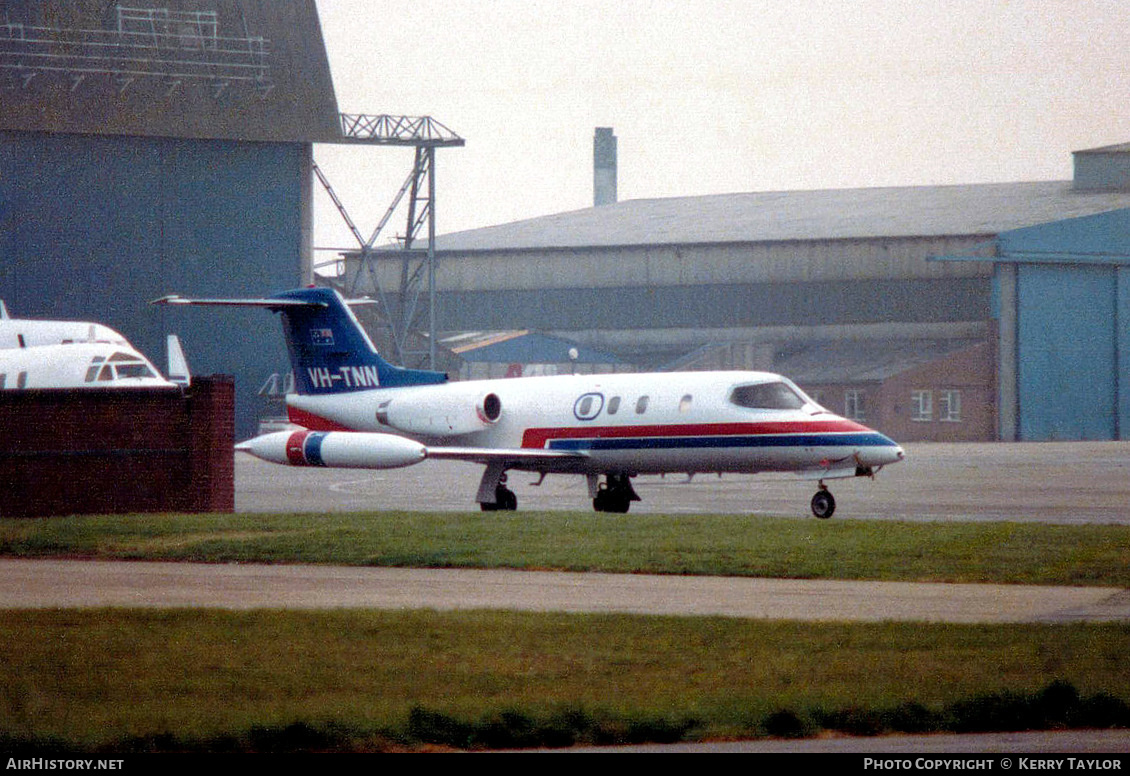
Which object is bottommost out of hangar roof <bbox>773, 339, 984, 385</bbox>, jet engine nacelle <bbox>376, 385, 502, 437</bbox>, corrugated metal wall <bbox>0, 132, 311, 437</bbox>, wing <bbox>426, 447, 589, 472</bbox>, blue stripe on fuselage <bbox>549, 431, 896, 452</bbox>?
wing <bbox>426, 447, 589, 472</bbox>

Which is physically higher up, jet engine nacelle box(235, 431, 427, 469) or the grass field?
jet engine nacelle box(235, 431, 427, 469)

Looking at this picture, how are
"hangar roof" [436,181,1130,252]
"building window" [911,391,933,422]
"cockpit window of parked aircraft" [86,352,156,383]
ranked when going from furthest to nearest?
"hangar roof" [436,181,1130,252] → "building window" [911,391,933,422] → "cockpit window of parked aircraft" [86,352,156,383]

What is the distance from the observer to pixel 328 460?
26.7 m

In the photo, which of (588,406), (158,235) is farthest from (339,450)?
(158,235)

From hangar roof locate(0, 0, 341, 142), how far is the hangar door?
1197 inches

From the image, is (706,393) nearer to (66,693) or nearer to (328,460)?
(328,460)

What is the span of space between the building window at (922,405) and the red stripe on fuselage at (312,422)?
1933 inches

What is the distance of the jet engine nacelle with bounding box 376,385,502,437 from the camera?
28844 mm

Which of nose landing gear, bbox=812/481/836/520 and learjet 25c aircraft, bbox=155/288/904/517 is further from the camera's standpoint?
learjet 25c aircraft, bbox=155/288/904/517

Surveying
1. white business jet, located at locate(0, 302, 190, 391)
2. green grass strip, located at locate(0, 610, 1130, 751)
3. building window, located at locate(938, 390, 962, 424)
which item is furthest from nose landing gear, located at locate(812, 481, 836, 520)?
building window, located at locate(938, 390, 962, 424)

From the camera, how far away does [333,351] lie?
100.0 ft

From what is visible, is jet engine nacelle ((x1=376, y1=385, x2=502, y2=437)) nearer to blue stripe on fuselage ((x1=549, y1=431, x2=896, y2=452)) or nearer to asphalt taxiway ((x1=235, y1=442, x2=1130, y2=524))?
blue stripe on fuselage ((x1=549, y1=431, x2=896, y2=452))

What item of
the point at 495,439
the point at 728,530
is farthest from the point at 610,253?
the point at 728,530

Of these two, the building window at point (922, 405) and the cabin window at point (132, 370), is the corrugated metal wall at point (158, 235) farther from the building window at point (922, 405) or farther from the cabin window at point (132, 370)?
the building window at point (922, 405)
